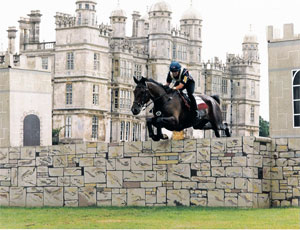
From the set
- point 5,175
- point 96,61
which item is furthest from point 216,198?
point 96,61

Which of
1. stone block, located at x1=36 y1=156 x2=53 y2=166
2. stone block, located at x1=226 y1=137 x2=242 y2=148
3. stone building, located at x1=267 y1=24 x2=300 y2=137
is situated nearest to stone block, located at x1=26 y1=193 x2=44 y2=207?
stone block, located at x1=36 y1=156 x2=53 y2=166

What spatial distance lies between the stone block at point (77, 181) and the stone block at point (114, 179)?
880 mm

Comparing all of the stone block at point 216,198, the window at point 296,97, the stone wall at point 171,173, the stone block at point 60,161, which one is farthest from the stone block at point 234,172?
the stone block at point 60,161

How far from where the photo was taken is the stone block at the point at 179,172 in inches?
959

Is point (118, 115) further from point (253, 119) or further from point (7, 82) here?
point (7, 82)

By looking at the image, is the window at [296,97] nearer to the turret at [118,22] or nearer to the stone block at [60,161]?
the stone block at [60,161]

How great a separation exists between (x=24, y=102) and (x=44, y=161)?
5.58 meters

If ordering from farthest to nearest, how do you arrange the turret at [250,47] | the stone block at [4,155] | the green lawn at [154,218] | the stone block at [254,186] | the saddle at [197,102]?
the turret at [250,47] → the stone block at [4,155] → the saddle at [197,102] → the stone block at [254,186] → the green lawn at [154,218]

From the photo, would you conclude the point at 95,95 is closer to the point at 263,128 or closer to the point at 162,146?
the point at 263,128

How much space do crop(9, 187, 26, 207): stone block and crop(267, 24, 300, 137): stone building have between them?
7.31 m

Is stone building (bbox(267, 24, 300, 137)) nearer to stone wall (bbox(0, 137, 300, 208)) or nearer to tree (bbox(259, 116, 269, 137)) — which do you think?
stone wall (bbox(0, 137, 300, 208))

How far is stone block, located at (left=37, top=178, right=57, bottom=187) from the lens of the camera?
26748 millimetres

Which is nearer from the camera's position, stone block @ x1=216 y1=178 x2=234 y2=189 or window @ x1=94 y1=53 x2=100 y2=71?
stone block @ x1=216 y1=178 x2=234 y2=189

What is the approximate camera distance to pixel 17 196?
2759 cm
